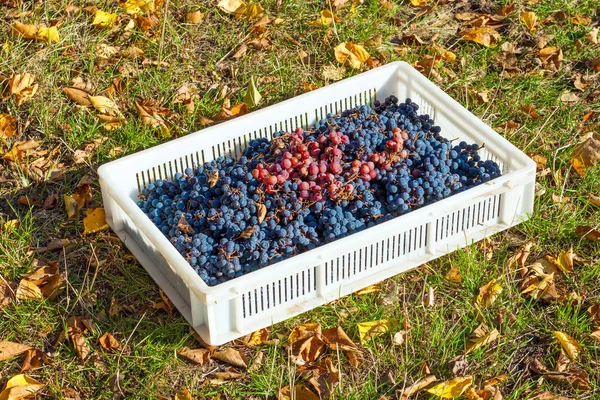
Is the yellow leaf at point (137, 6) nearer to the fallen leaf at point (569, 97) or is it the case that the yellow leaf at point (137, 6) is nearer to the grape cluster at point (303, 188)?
the grape cluster at point (303, 188)

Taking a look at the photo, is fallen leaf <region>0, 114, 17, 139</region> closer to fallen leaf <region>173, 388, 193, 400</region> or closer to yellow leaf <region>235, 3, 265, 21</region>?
yellow leaf <region>235, 3, 265, 21</region>

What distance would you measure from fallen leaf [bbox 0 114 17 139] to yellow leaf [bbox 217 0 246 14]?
3.37 ft

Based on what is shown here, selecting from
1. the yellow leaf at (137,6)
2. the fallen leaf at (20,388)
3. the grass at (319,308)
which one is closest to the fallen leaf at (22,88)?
the grass at (319,308)

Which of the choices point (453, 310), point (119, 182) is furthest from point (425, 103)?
point (119, 182)

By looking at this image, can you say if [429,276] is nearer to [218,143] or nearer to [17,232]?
[218,143]

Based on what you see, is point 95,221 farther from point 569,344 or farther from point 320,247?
point 569,344

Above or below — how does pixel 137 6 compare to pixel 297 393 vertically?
above

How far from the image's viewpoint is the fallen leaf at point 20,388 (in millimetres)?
3080

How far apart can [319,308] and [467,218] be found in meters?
0.59

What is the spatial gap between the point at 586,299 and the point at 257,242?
109 centimetres

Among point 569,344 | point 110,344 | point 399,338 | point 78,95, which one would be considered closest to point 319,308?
point 399,338

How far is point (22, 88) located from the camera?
4.06 m

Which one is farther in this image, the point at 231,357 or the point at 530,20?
the point at 530,20

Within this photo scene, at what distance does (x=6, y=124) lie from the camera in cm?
399
